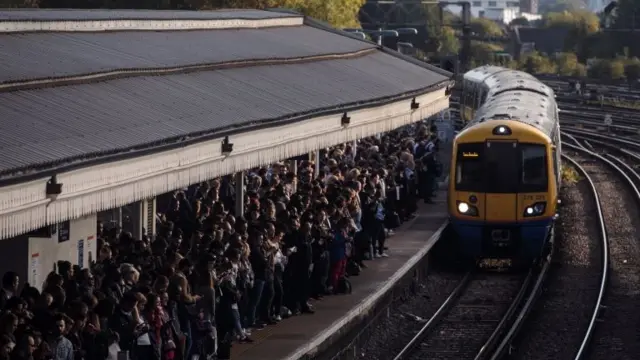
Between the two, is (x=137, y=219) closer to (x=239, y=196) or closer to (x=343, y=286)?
(x=239, y=196)

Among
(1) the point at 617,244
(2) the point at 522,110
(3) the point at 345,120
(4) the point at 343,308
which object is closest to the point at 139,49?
(3) the point at 345,120

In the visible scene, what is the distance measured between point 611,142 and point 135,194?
39147 millimetres

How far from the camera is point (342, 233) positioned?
19594 mm

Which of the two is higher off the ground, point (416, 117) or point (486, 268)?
point (416, 117)

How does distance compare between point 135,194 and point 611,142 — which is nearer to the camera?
point 135,194

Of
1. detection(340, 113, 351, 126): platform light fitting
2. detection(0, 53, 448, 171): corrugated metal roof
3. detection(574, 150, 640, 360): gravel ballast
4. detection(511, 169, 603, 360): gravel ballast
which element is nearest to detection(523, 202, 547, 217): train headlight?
detection(511, 169, 603, 360): gravel ballast

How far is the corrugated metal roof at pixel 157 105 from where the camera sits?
13.6m

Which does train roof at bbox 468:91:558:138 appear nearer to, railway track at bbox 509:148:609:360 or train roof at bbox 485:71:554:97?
train roof at bbox 485:71:554:97

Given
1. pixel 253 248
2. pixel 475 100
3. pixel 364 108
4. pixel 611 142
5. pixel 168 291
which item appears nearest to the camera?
pixel 168 291

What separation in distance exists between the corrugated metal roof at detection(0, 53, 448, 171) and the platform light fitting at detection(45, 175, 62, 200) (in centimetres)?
18

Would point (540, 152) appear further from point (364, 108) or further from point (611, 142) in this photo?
point (611, 142)

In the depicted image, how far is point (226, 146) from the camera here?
17.2 metres

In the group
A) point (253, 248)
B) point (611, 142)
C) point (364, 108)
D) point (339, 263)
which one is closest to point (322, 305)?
point (339, 263)

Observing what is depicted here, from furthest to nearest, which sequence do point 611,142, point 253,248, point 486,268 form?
point 611,142 < point 486,268 < point 253,248
